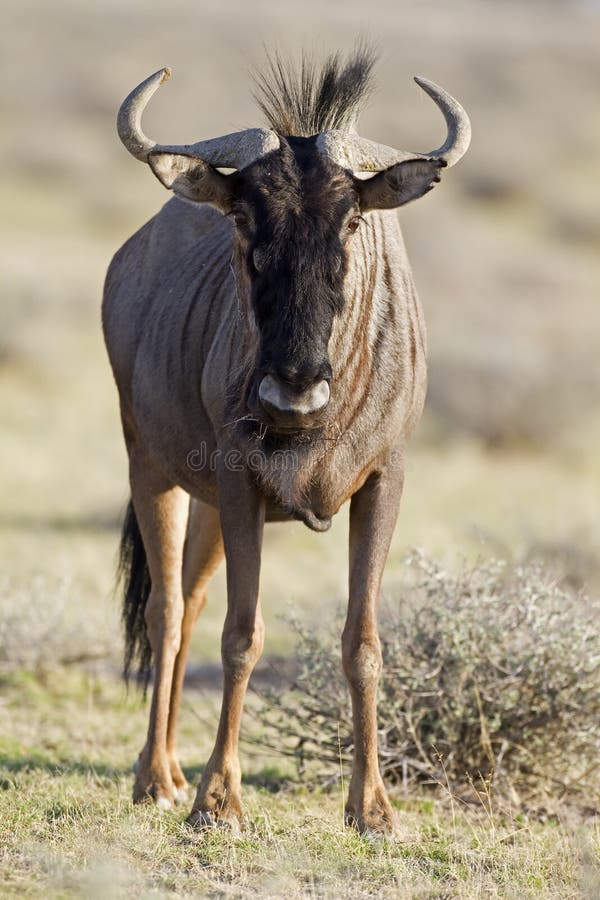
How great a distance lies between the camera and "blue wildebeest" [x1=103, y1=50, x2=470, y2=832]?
174 inches

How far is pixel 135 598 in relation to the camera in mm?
6719

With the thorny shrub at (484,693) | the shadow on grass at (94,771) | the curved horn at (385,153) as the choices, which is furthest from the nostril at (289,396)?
the shadow on grass at (94,771)

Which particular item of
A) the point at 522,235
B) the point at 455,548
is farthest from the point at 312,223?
the point at 522,235

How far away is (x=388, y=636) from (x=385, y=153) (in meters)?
2.29

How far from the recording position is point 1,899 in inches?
146

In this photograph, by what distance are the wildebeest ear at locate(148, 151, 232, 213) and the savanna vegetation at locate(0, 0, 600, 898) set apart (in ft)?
3.19

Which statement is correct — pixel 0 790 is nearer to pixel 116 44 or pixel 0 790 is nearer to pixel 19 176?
pixel 19 176

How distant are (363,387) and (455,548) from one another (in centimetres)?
664

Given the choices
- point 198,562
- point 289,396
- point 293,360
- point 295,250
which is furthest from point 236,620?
point 198,562

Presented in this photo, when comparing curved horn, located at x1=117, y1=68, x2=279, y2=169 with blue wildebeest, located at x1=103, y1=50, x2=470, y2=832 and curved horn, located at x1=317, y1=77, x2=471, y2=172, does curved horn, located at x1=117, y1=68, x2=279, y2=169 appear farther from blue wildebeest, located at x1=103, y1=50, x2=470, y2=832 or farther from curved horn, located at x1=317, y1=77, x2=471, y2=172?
curved horn, located at x1=317, y1=77, x2=471, y2=172

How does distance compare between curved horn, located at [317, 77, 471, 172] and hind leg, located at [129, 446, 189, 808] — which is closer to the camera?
curved horn, located at [317, 77, 471, 172]

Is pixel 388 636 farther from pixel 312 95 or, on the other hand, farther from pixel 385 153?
pixel 312 95

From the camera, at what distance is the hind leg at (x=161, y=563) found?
234 inches

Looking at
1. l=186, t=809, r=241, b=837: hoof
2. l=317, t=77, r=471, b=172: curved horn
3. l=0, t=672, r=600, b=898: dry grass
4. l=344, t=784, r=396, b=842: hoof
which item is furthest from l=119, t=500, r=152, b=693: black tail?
l=317, t=77, r=471, b=172: curved horn
